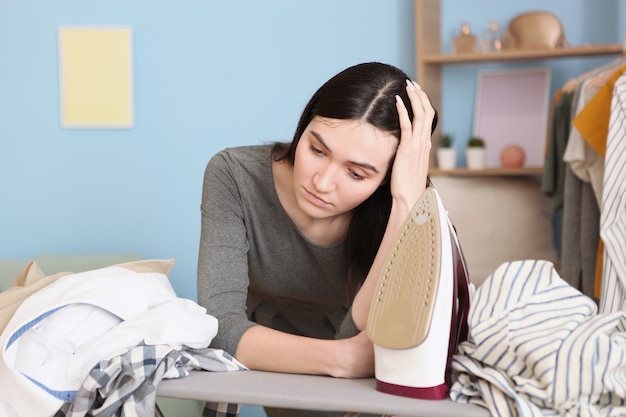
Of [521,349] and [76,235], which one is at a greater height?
[521,349]

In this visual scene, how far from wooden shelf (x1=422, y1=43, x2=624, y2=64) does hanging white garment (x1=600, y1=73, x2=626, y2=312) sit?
78cm

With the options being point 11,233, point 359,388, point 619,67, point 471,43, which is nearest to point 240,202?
point 359,388

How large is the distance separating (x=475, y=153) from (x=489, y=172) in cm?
9

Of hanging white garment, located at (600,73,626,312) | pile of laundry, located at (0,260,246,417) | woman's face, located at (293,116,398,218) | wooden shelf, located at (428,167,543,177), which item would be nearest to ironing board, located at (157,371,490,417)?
pile of laundry, located at (0,260,246,417)

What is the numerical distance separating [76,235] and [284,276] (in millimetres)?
1714

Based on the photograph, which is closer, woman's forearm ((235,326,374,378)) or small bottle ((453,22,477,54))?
woman's forearm ((235,326,374,378))

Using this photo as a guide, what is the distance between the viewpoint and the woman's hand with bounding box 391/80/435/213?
1.38m

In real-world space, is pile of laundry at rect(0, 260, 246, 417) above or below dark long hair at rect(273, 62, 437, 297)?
below

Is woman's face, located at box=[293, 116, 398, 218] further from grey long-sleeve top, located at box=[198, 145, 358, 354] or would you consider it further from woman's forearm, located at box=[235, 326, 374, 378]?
woman's forearm, located at box=[235, 326, 374, 378]

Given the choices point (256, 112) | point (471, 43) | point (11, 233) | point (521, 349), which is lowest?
point (11, 233)

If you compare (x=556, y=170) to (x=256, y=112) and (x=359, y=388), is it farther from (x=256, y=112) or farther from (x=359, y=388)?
(x=359, y=388)

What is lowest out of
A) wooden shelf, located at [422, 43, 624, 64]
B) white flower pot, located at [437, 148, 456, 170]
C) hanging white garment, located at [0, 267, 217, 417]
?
hanging white garment, located at [0, 267, 217, 417]

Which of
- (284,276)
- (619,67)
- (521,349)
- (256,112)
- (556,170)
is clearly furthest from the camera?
(256,112)

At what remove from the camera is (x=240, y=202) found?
4.91 ft
